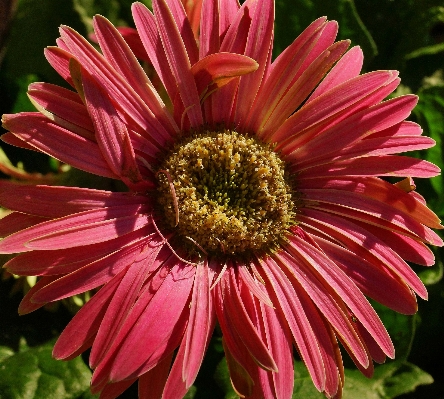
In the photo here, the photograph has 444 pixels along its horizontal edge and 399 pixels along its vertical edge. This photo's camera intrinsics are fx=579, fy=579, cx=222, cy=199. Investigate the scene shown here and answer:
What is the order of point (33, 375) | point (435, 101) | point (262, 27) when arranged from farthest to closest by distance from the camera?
point (435, 101)
point (33, 375)
point (262, 27)

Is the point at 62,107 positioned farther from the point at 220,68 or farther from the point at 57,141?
the point at 220,68

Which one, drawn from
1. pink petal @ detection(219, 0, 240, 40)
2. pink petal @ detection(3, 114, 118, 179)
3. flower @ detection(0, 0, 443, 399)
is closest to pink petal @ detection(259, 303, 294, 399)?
flower @ detection(0, 0, 443, 399)

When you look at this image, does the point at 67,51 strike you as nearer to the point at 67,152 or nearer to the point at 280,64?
the point at 67,152

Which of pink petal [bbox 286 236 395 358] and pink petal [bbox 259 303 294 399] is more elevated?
pink petal [bbox 286 236 395 358]

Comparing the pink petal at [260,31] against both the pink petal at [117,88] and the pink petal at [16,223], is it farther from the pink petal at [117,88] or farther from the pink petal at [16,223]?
the pink petal at [16,223]

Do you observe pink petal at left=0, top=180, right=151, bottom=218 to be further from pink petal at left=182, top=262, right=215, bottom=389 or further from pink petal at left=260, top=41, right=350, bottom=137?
pink petal at left=260, top=41, right=350, bottom=137

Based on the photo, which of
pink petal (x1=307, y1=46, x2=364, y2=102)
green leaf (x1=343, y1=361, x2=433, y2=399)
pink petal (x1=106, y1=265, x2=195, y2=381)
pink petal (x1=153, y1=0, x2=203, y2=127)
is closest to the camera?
pink petal (x1=106, y1=265, x2=195, y2=381)

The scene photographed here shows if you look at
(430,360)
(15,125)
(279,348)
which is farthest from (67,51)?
(430,360)
